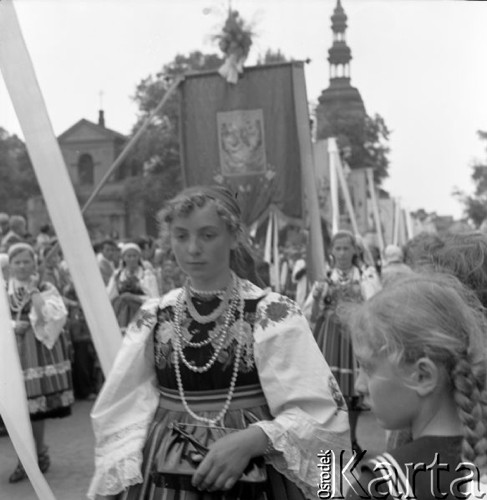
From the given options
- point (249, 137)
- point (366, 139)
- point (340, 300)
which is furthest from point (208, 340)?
point (366, 139)

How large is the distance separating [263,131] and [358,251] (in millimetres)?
3500

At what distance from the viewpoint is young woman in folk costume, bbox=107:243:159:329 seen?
25.8ft

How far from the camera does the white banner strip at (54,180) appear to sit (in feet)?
9.20

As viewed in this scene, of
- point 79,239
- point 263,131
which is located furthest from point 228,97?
point 79,239

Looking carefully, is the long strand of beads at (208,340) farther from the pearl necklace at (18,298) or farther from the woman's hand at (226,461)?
the pearl necklace at (18,298)

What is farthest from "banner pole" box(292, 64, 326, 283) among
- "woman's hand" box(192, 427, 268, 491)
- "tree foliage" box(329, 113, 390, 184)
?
"tree foliage" box(329, 113, 390, 184)

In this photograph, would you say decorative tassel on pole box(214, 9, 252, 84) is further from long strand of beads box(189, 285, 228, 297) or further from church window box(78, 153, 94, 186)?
church window box(78, 153, 94, 186)

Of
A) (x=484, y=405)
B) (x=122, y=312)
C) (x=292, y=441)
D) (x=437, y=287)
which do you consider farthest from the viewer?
(x=122, y=312)

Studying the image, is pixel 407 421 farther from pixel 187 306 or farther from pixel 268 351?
pixel 187 306

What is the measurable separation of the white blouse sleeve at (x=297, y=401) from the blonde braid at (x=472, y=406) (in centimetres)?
86

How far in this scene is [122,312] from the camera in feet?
25.8

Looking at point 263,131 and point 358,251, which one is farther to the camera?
point 263,131

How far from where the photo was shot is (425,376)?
1.50 metres

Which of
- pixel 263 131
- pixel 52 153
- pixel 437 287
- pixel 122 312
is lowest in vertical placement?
pixel 122 312
